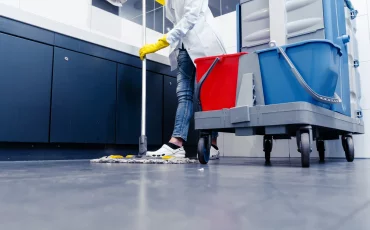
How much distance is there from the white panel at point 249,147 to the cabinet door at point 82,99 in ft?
3.79

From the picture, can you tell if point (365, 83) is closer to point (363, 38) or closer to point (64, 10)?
point (363, 38)

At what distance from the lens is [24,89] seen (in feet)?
5.09

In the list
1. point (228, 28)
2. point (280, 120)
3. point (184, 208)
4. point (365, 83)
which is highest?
point (228, 28)

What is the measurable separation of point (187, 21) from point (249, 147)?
4.33ft

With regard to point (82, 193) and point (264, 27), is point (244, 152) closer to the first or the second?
point (264, 27)

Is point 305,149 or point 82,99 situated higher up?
point 82,99

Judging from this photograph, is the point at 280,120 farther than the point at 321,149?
No

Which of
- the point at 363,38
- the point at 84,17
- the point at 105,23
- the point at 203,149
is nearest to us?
the point at 203,149

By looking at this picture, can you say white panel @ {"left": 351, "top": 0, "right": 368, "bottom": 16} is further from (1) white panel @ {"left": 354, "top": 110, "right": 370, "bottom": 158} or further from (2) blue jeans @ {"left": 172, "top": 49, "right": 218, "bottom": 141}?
(2) blue jeans @ {"left": 172, "top": 49, "right": 218, "bottom": 141}

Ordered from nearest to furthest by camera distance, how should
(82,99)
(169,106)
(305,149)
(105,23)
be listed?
1. (305,149)
2. (82,99)
3. (169,106)
4. (105,23)

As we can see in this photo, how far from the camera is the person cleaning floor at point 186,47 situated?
5.37ft

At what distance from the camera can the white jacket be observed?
5.37ft

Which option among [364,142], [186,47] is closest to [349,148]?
[364,142]

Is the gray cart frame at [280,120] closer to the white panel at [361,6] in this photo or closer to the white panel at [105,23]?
the white panel at [361,6]
